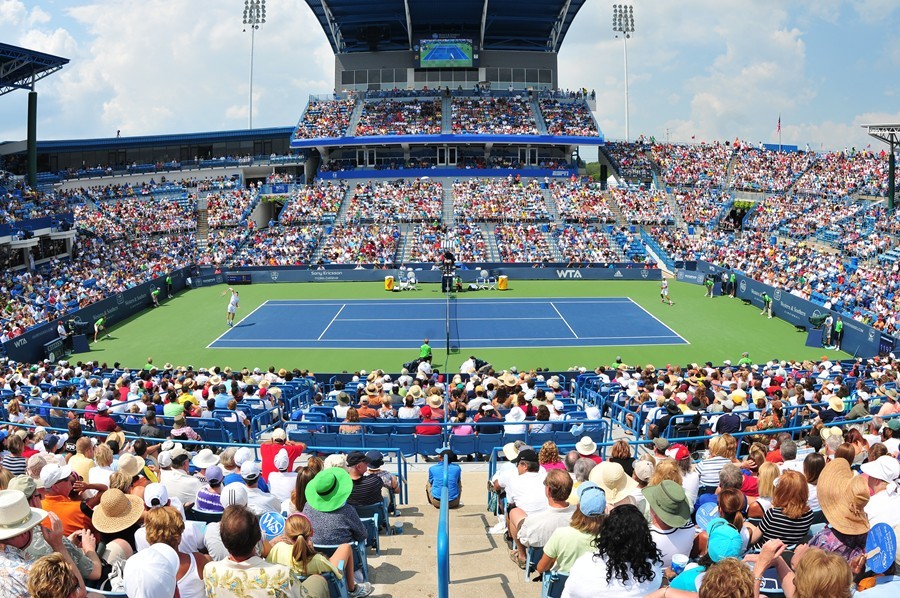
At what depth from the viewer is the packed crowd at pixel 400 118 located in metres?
65.8

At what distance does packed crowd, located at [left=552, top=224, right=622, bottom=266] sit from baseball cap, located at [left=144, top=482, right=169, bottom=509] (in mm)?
43036

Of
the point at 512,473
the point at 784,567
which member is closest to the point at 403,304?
the point at 512,473

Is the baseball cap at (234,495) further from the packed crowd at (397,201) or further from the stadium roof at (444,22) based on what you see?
the stadium roof at (444,22)

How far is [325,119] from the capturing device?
68.6m

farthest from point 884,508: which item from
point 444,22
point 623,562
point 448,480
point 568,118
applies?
point 444,22

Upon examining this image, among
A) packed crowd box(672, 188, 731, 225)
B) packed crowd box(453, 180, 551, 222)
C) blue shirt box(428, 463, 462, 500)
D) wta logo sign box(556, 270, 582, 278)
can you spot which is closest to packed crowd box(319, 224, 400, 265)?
packed crowd box(453, 180, 551, 222)

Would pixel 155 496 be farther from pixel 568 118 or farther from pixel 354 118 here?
pixel 568 118

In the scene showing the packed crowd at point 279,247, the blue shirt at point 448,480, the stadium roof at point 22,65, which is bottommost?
the blue shirt at point 448,480

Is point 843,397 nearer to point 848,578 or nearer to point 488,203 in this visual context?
point 848,578

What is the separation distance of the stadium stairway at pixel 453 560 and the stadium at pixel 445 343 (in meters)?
0.05

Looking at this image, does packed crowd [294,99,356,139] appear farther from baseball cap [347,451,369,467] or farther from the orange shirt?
the orange shirt

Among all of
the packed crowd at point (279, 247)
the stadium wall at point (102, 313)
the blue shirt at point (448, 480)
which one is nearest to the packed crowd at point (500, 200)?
the packed crowd at point (279, 247)

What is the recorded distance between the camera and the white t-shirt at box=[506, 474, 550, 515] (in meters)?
7.61

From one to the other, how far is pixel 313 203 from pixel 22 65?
21737 mm
